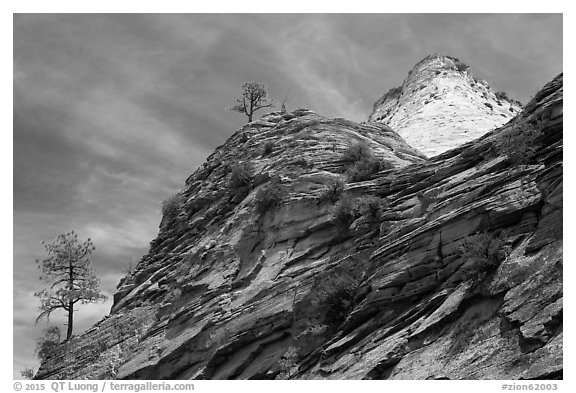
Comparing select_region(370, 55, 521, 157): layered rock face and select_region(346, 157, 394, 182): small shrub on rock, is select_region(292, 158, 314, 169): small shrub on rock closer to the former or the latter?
select_region(346, 157, 394, 182): small shrub on rock

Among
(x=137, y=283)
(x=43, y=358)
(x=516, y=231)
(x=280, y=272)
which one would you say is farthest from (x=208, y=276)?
(x=516, y=231)

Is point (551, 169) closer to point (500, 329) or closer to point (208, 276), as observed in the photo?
point (500, 329)

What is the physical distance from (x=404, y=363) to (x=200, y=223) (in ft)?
61.9

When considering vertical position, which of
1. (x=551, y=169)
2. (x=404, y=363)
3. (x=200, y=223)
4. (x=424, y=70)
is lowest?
(x=404, y=363)

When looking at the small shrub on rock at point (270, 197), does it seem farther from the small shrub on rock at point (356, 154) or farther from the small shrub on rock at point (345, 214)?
the small shrub on rock at point (345, 214)

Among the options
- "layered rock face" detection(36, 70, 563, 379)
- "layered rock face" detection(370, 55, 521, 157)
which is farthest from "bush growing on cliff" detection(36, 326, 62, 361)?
"layered rock face" detection(370, 55, 521, 157)

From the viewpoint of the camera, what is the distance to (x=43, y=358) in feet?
128

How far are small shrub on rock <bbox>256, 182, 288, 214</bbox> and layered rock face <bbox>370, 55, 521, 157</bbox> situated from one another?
12.9 meters

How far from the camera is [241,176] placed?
1467 inches

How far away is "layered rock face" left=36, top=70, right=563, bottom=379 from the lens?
21.2 meters

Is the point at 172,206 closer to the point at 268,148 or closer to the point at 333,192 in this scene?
the point at 268,148

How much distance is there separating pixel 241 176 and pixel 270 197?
14.0 ft

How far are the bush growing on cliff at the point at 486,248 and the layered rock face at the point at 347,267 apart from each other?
0.07m

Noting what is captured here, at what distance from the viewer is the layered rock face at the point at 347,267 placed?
69.7 ft
